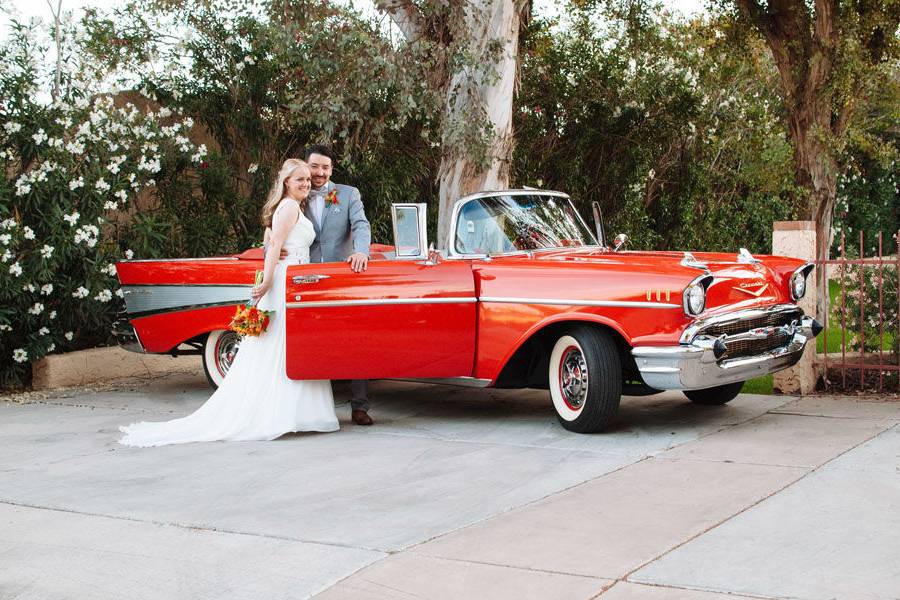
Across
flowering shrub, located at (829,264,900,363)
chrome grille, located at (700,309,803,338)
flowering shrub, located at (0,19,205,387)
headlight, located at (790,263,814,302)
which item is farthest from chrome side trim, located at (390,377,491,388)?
flowering shrub, located at (0,19,205,387)

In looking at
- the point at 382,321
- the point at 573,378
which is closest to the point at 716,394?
the point at 573,378

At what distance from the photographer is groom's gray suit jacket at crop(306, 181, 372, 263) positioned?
7.70 meters

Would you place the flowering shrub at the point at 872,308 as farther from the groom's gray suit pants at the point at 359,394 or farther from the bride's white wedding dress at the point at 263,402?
the bride's white wedding dress at the point at 263,402

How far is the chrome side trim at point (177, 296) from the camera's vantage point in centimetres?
845

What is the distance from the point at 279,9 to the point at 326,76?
2.85 ft

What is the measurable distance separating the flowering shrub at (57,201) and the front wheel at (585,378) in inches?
188

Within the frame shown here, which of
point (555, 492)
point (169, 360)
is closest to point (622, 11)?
point (169, 360)

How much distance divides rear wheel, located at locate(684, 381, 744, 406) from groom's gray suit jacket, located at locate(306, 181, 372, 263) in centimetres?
280

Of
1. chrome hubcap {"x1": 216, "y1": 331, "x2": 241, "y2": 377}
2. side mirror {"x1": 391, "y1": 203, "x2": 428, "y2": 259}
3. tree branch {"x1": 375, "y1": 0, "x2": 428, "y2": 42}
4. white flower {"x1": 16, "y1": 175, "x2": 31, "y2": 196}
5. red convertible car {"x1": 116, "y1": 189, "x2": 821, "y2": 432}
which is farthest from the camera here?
tree branch {"x1": 375, "y1": 0, "x2": 428, "y2": 42}

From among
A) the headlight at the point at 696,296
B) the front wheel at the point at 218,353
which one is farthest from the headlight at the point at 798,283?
the front wheel at the point at 218,353

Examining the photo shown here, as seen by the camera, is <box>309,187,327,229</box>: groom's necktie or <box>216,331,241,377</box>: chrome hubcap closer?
<box>309,187,327,229</box>: groom's necktie

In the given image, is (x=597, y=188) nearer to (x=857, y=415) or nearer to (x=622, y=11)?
(x=622, y=11)

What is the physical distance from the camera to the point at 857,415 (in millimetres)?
7312

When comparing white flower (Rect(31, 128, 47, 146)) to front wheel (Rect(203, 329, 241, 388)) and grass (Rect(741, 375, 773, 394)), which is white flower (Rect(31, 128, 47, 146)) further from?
grass (Rect(741, 375, 773, 394))
